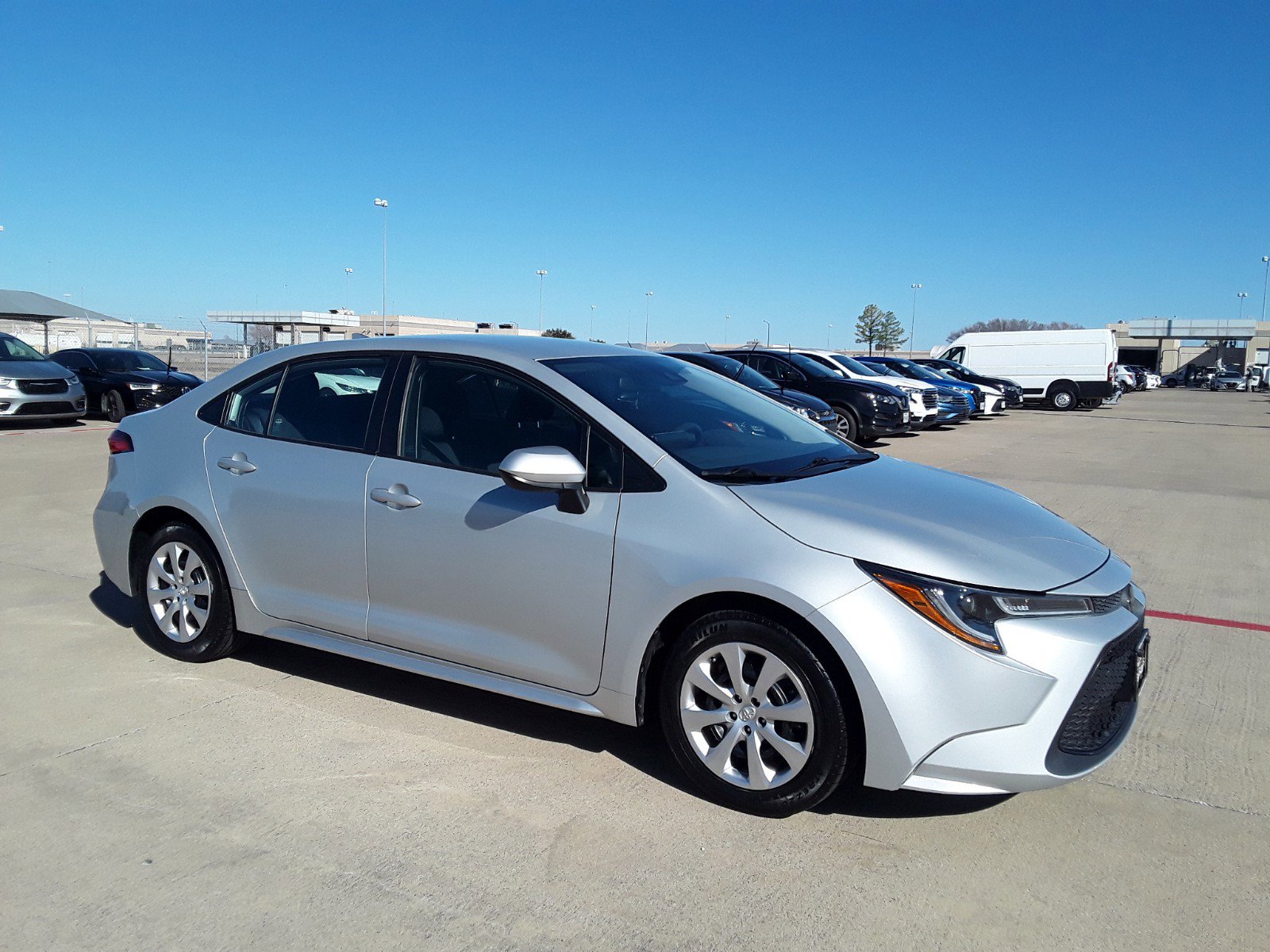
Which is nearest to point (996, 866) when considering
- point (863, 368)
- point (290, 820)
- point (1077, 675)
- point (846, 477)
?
point (1077, 675)

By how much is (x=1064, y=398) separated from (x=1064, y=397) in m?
0.04

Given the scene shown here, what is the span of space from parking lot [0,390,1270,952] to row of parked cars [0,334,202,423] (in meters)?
12.6

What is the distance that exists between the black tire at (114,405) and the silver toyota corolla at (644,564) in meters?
15.1

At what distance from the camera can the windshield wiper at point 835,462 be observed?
12.7 feet

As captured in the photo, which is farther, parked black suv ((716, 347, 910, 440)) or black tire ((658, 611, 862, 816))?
parked black suv ((716, 347, 910, 440))

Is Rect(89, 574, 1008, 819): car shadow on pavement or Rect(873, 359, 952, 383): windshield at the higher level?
Rect(873, 359, 952, 383): windshield

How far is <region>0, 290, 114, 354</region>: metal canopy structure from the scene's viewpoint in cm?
2873

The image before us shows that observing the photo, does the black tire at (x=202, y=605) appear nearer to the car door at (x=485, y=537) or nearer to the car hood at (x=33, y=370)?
the car door at (x=485, y=537)

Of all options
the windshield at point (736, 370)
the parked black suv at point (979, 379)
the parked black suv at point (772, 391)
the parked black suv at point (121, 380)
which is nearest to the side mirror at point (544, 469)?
the windshield at point (736, 370)

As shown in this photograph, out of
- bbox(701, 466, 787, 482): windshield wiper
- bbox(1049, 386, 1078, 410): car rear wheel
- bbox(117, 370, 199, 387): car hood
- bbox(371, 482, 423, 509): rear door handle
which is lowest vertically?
bbox(117, 370, 199, 387): car hood

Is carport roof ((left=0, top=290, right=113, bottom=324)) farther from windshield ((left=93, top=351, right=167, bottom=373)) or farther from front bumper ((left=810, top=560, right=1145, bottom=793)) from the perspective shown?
front bumper ((left=810, top=560, right=1145, bottom=793))

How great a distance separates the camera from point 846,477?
3789mm

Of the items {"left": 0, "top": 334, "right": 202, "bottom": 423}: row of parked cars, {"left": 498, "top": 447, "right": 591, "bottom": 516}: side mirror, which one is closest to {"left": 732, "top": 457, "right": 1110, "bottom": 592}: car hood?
{"left": 498, "top": 447, "right": 591, "bottom": 516}: side mirror

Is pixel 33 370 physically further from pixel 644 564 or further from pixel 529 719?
pixel 644 564
